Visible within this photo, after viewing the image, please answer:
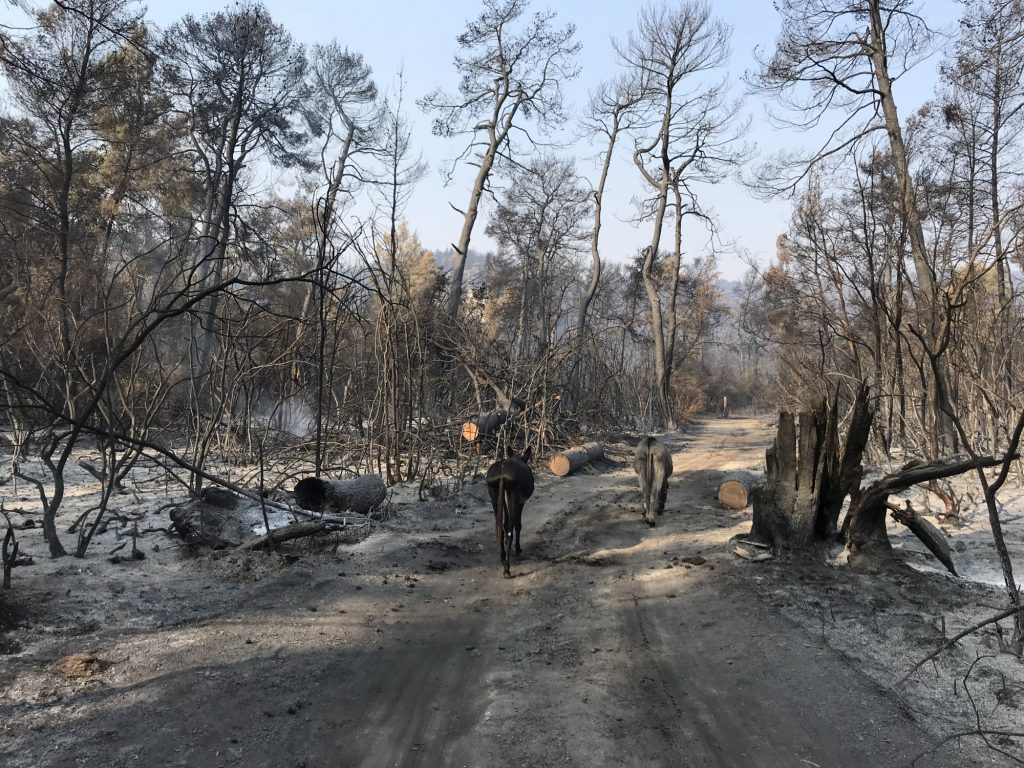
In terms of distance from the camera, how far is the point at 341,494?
8258 mm

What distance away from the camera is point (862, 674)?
13.6 ft

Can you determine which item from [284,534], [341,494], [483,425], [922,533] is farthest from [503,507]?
[483,425]

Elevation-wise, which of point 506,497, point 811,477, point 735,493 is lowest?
point 735,493

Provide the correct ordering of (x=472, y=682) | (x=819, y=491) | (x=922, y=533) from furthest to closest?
1. (x=819, y=491)
2. (x=922, y=533)
3. (x=472, y=682)

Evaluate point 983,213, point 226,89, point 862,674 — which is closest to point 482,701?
point 862,674

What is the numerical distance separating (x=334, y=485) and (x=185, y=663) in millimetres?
4161

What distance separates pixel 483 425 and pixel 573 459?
213 centimetres

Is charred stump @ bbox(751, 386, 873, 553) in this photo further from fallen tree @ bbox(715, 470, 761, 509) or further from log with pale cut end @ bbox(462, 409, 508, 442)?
log with pale cut end @ bbox(462, 409, 508, 442)

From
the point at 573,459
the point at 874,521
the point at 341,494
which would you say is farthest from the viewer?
the point at 573,459

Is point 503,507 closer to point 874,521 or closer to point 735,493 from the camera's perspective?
point 874,521

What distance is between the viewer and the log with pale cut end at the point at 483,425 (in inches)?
510

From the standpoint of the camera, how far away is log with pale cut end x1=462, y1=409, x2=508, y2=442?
1296cm

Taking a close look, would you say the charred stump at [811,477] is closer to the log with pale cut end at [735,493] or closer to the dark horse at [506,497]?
the dark horse at [506,497]

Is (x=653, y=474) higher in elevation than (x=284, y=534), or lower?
higher
